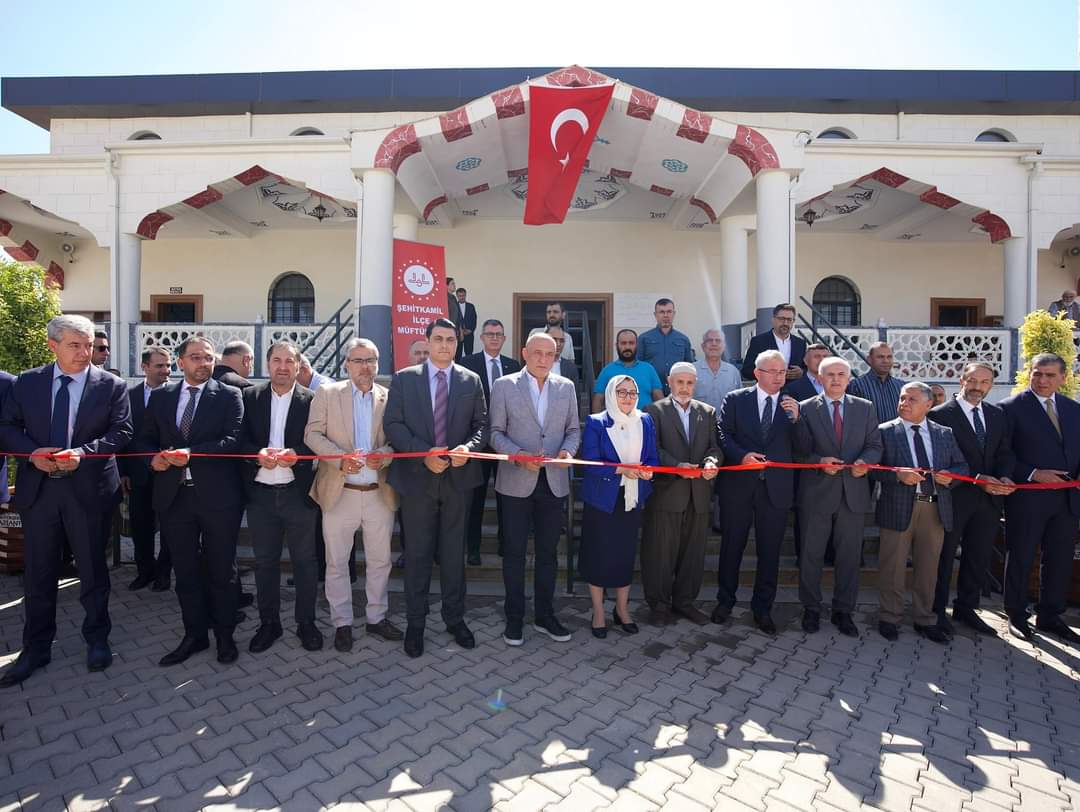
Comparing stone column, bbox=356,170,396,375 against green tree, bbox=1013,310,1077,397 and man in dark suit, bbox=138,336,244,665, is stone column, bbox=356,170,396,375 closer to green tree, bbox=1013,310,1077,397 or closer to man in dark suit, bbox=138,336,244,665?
man in dark suit, bbox=138,336,244,665

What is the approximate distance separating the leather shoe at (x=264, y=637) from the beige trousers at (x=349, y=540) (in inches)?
15.4

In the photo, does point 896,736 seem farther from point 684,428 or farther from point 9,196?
point 9,196

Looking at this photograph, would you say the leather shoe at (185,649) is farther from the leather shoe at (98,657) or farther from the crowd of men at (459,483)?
the leather shoe at (98,657)

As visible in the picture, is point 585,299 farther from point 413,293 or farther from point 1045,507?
point 1045,507

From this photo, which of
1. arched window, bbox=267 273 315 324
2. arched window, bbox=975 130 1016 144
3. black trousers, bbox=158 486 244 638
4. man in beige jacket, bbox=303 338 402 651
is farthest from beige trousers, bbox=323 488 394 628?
arched window, bbox=975 130 1016 144

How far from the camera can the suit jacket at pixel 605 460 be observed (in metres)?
4.03

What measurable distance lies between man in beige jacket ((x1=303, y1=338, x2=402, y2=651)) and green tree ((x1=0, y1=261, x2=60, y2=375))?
384 centimetres

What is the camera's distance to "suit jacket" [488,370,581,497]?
3967 millimetres

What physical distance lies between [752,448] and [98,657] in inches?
176

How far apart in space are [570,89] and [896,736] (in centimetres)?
691

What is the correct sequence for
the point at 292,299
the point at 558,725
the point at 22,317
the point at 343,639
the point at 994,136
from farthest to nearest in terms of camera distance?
the point at 292,299 < the point at 994,136 < the point at 22,317 < the point at 343,639 < the point at 558,725

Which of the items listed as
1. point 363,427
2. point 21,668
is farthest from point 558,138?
point 21,668

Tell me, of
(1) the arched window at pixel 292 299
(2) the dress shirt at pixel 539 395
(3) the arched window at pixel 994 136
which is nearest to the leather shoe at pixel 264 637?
(2) the dress shirt at pixel 539 395

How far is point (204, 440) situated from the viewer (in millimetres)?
3691
